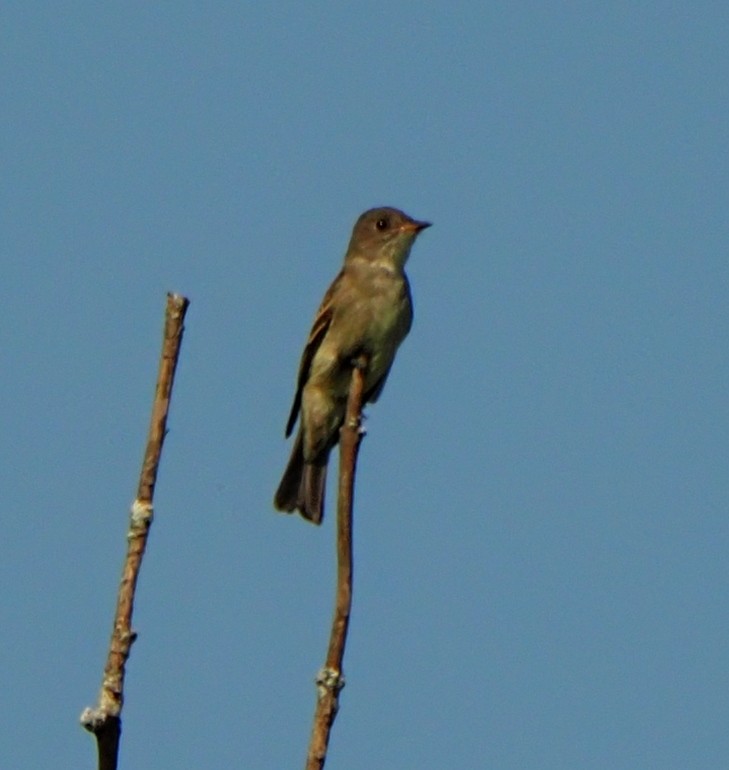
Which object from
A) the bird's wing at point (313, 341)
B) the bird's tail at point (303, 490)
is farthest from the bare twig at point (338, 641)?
the bird's tail at point (303, 490)

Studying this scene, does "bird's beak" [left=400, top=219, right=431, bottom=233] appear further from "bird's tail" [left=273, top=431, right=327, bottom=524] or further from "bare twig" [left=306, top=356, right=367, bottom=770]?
"bare twig" [left=306, top=356, right=367, bottom=770]

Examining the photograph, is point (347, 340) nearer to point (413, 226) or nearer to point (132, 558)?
point (413, 226)

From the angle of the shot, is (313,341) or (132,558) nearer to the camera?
(132,558)

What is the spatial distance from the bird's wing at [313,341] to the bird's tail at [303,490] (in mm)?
368

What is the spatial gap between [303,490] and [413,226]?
191 centimetres

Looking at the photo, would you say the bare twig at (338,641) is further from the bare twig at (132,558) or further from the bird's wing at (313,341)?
the bird's wing at (313,341)

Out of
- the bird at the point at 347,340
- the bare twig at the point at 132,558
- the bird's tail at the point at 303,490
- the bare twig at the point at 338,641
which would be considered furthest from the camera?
the bird's tail at the point at 303,490

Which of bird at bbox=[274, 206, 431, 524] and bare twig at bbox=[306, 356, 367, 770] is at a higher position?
bird at bbox=[274, 206, 431, 524]

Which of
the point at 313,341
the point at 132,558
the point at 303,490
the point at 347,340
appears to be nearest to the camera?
the point at 132,558

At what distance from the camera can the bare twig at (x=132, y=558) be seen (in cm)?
268

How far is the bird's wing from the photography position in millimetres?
10406

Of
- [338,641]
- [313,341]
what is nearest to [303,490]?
[313,341]

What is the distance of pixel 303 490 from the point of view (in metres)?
10.9

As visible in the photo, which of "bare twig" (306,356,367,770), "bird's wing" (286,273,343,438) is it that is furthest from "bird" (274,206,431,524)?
"bare twig" (306,356,367,770)
